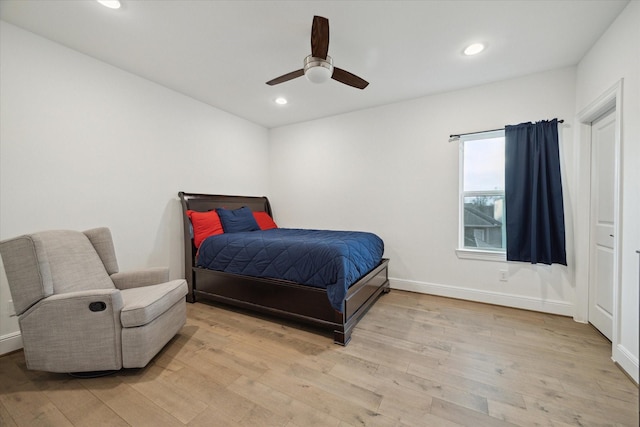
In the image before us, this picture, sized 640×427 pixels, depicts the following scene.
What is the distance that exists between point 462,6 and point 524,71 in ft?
4.90

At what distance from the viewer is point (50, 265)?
188cm

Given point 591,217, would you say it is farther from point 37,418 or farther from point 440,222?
point 37,418

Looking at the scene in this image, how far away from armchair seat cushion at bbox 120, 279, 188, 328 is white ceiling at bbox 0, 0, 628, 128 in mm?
2219

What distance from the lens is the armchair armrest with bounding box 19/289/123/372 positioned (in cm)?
168

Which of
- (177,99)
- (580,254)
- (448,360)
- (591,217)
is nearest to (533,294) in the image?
(580,254)

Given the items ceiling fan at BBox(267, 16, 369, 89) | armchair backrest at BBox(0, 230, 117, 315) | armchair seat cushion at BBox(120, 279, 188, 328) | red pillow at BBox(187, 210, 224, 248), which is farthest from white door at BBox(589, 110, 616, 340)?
armchair backrest at BBox(0, 230, 117, 315)

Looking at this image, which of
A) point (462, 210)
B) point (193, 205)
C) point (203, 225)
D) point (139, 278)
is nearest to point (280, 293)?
point (139, 278)

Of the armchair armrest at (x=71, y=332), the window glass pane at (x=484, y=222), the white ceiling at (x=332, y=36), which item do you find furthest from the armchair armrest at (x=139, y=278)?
the window glass pane at (x=484, y=222)

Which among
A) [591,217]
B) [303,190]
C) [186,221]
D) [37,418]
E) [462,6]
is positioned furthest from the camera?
[303,190]

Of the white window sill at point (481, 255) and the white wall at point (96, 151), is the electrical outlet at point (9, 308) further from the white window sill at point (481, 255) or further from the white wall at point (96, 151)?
the white window sill at point (481, 255)

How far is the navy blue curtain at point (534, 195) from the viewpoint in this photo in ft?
8.70

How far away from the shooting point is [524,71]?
275cm

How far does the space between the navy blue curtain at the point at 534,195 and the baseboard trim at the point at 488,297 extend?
478 millimetres

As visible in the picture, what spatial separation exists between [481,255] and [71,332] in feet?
13.0
